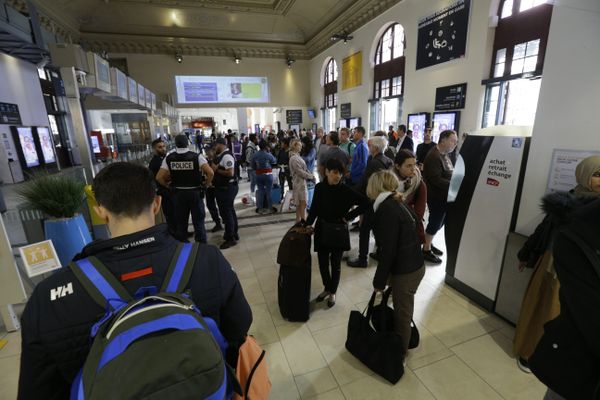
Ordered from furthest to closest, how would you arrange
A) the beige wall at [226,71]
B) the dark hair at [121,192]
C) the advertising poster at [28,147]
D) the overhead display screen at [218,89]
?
the overhead display screen at [218,89] < the beige wall at [226,71] < the advertising poster at [28,147] < the dark hair at [121,192]

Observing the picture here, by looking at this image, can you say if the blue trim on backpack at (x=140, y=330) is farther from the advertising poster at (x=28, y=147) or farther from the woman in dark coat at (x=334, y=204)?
the advertising poster at (x=28, y=147)

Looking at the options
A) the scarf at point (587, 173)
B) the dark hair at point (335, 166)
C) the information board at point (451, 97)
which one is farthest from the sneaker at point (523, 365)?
the information board at point (451, 97)

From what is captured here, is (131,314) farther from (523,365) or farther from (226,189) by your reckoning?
(226,189)

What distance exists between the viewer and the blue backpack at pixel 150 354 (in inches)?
22.6

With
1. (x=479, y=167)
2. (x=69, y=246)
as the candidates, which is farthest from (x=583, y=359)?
(x=69, y=246)

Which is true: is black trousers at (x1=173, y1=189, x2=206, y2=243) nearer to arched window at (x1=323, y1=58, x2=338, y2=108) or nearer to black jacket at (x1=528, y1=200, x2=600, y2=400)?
black jacket at (x1=528, y1=200, x2=600, y2=400)

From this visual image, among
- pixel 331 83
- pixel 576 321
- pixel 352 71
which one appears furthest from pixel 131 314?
pixel 331 83

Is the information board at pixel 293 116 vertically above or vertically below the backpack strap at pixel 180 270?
above

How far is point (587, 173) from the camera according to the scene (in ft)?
5.41

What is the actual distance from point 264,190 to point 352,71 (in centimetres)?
904

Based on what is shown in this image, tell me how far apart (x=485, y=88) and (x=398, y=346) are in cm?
688

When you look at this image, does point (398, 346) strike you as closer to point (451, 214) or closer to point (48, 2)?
point (451, 214)

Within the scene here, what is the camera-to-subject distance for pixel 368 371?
6.53ft

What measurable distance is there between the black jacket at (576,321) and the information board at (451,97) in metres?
7.35
